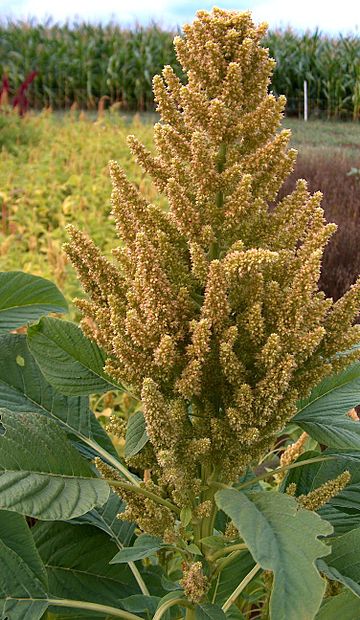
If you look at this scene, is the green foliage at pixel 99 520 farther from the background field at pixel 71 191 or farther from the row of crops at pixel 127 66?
the row of crops at pixel 127 66

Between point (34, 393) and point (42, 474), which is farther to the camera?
point (34, 393)

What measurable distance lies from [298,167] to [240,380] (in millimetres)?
9164

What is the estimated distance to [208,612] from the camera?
1175mm

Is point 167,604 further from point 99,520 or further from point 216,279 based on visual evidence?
point 216,279

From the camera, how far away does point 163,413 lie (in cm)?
105

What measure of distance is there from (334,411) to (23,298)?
0.56 metres

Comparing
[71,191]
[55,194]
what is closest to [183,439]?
[55,194]

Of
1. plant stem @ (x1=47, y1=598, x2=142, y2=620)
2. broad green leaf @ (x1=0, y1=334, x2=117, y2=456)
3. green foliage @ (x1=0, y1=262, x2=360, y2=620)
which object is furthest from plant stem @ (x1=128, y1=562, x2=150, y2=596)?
broad green leaf @ (x1=0, y1=334, x2=117, y2=456)

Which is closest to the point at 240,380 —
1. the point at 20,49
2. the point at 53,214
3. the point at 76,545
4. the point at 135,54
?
the point at 76,545

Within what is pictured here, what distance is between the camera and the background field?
524cm

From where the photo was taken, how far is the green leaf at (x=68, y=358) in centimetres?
128

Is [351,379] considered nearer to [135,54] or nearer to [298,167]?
[298,167]

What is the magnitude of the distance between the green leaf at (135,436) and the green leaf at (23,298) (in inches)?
12.9

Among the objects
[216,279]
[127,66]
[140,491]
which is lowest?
[127,66]
